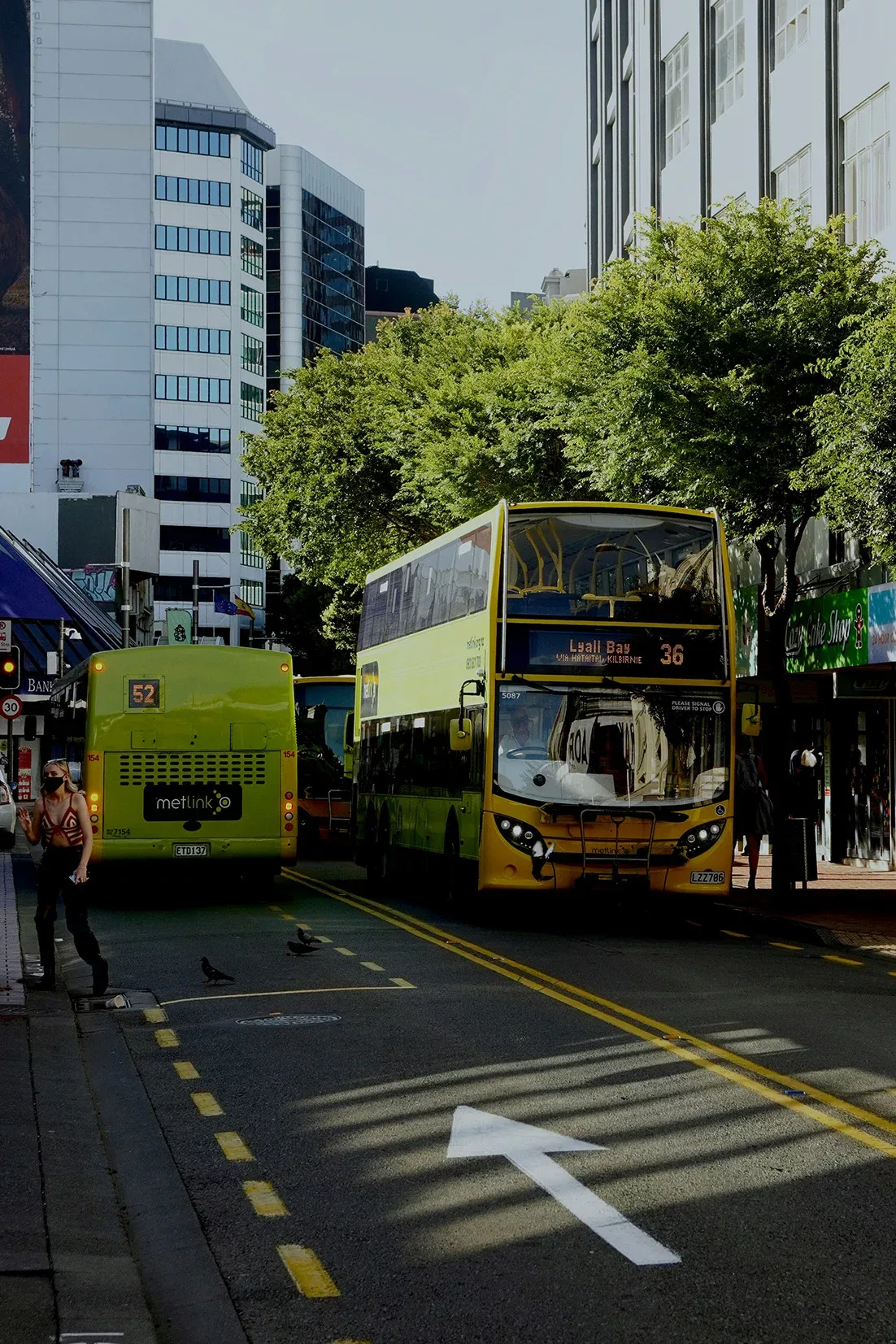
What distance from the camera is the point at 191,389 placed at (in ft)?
370

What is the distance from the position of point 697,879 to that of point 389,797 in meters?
6.78

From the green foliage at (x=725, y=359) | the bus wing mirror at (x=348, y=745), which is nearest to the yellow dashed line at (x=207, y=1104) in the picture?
the green foliage at (x=725, y=359)

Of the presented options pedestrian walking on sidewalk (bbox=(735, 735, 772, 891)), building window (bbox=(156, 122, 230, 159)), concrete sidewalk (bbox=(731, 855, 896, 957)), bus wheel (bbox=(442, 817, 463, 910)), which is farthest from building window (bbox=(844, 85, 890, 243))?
building window (bbox=(156, 122, 230, 159))

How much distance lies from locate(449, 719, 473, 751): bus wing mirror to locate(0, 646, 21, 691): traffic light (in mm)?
4703

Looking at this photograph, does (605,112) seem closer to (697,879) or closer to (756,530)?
(756,530)

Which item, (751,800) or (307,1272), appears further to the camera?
(751,800)

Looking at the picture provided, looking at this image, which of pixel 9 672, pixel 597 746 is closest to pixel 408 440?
pixel 9 672

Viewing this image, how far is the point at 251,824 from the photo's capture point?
2277 centimetres

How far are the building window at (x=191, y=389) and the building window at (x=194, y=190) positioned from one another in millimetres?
10886

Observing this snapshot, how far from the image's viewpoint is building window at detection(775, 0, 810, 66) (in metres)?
30.6

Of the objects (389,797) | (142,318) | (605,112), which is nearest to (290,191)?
(142,318)

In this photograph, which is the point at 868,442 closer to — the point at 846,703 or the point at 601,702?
the point at 601,702

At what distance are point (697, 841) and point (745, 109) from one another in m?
19.1

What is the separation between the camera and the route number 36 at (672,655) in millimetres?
18625
